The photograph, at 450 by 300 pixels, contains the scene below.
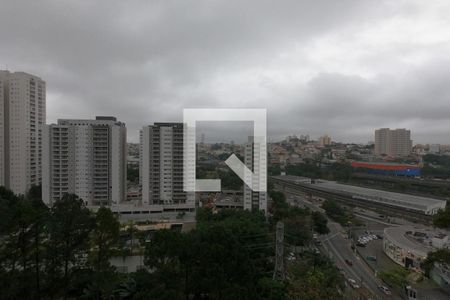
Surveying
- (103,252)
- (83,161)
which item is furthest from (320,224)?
(83,161)

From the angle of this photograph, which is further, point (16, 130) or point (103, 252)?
point (16, 130)

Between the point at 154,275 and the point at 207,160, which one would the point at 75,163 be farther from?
the point at 154,275

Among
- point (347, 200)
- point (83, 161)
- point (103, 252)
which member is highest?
point (83, 161)

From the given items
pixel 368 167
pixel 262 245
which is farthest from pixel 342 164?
pixel 262 245

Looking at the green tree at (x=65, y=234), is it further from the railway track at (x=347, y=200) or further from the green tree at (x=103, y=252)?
the railway track at (x=347, y=200)

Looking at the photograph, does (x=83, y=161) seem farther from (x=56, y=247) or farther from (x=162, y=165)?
(x=56, y=247)

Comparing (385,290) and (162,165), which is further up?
(162,165)
